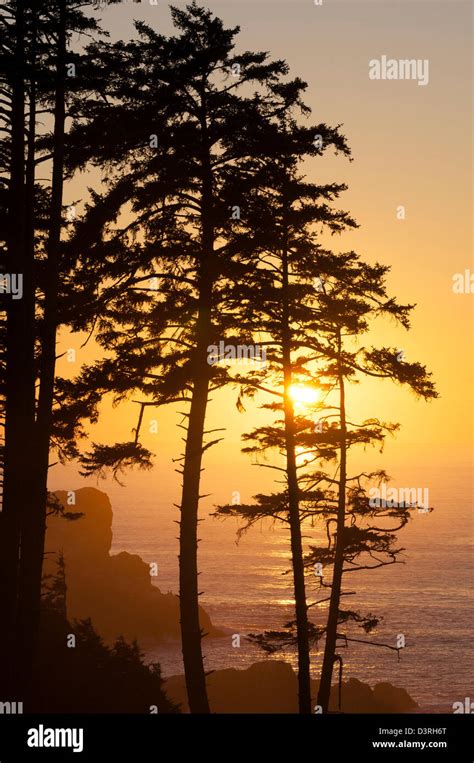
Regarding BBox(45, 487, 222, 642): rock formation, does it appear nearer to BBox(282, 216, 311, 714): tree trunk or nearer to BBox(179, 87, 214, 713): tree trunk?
BBox(282, 216, 311, 714): tree trunk

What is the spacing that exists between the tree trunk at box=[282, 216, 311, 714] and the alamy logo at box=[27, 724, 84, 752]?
916cm

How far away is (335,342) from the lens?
22.7 m

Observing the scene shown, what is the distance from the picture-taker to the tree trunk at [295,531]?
790 inches

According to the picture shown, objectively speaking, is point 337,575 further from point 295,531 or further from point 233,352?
point 233,352

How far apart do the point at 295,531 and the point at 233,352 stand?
5153mm

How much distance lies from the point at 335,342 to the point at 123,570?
107998 millimetres

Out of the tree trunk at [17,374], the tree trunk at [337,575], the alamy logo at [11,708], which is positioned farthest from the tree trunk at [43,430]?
the tree trunk at [337,575]

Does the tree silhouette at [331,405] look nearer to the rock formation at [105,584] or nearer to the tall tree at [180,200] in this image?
the tall tree at [180,200]

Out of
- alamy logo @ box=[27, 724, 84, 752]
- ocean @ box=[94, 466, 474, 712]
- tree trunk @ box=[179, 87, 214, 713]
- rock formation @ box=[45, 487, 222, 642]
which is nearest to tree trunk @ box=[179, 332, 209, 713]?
tree trunk @ box=[179, 87, 214, 713]

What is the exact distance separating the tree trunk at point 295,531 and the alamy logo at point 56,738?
9.16 m

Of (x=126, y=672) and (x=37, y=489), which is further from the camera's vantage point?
(x=126, y=672)

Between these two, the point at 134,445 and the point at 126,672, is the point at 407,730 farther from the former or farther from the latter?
the point at 126,672

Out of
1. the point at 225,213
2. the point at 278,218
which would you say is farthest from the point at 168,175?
the point at 278,218

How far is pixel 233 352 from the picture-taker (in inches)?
689
